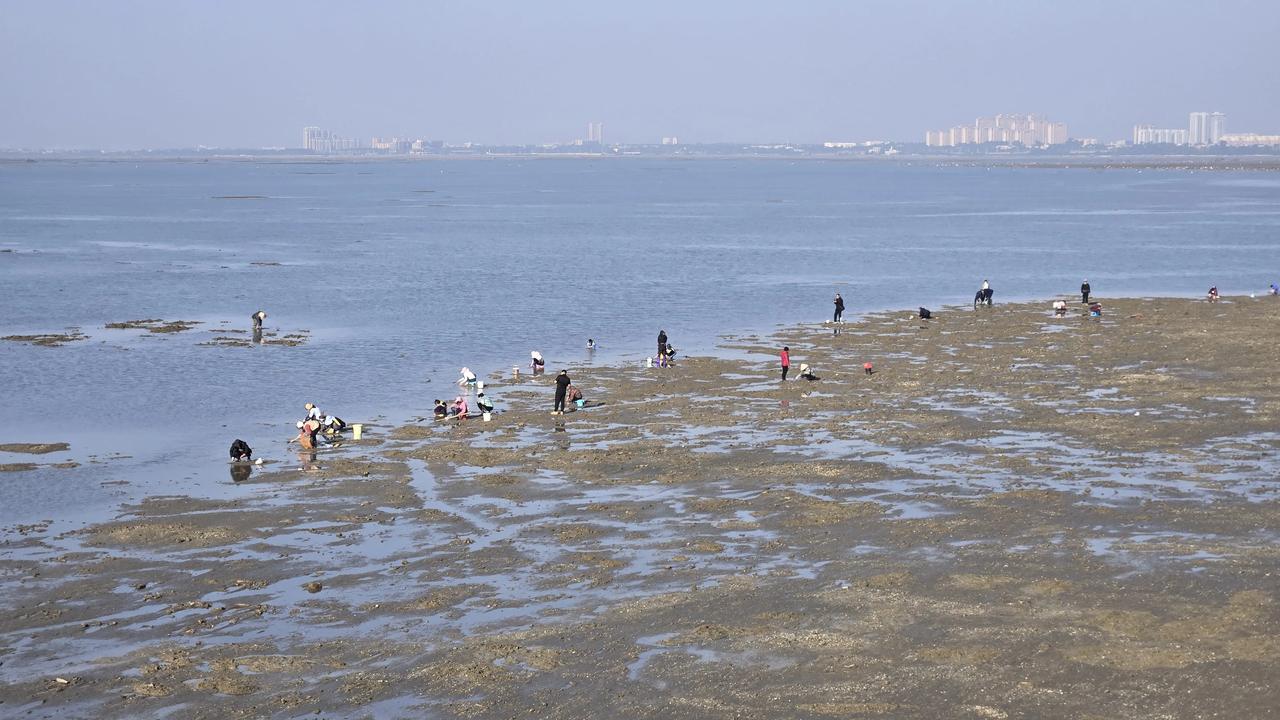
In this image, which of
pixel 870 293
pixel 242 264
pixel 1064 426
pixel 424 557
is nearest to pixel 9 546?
pixel 424 557

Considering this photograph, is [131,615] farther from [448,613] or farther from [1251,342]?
[1251,342]

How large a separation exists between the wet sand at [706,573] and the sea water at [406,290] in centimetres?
626

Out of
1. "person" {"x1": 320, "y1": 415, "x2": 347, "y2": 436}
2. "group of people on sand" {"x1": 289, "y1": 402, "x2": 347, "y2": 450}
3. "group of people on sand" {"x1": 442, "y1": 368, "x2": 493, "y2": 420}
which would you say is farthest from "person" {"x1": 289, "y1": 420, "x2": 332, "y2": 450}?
"group of people on sand" {"x1": 442, "y1": 368, "x2": 493, "y2": 420}

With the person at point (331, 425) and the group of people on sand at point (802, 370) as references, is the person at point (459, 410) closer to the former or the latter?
the person at point (331, 425)

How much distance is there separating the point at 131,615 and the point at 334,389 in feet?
84.4

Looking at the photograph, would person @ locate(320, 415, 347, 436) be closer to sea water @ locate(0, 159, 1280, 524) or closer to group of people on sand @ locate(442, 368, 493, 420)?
sea water @ locate(0, 159, 1280, 524)

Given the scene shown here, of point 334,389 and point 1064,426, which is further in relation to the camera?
point 334,389

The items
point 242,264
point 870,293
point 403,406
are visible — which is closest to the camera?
point 403,406

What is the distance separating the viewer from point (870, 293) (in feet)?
270

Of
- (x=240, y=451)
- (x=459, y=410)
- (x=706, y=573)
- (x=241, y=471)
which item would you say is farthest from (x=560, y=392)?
(x=706, y=573)

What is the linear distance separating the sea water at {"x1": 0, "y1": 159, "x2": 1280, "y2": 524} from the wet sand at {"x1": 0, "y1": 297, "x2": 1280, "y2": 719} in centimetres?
626

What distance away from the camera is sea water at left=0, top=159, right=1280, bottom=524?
1745 inches

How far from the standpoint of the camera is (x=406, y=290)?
8738 cm

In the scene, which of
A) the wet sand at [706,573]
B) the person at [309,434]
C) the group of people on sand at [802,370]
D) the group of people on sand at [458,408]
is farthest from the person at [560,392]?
the group of people on sand at [802,370]
